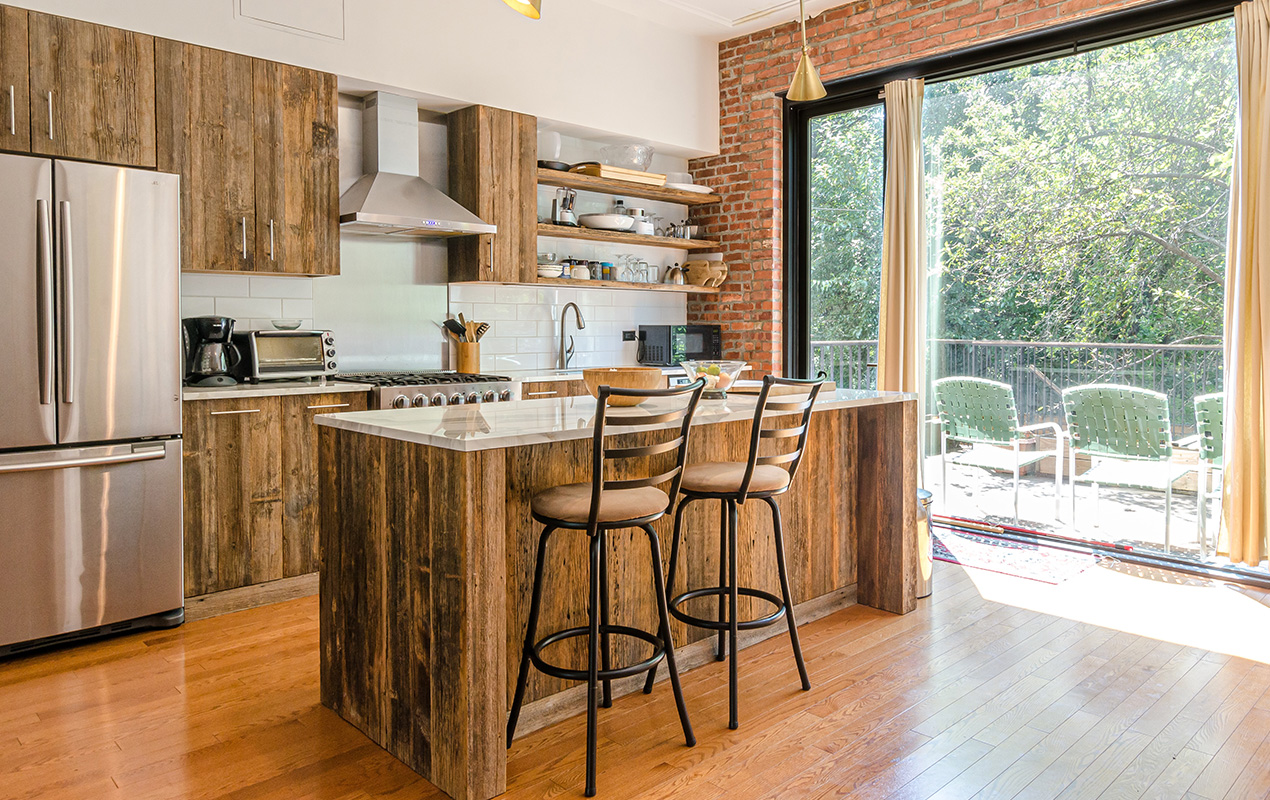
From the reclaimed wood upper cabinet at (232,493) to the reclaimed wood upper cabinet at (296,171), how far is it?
748mm

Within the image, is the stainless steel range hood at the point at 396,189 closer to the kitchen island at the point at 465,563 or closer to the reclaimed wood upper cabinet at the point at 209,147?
the reclaimed wood upper cabinet at the point at 209,147

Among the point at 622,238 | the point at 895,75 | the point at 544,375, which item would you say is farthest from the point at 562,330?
the point at 895,75

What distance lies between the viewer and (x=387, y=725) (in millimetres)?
2508

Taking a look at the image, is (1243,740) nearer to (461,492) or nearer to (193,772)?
(461,492)

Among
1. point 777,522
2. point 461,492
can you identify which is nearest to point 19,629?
point 461,492

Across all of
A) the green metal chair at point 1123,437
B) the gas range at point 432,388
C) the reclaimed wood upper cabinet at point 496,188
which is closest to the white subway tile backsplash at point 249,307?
the gas range at point 432,388

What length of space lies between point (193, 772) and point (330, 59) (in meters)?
3.40

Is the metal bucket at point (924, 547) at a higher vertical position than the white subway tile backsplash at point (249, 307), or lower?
lower

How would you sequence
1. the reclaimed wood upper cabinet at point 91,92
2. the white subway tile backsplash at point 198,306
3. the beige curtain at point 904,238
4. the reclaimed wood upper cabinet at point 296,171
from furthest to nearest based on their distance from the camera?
the beige curtain at point 904,238 < the white subway tile backsplash at point 198,306 < the reclaimed wood upper cabinet at point 296,171 < the reclaimed wood upper cabinet at point 91,92

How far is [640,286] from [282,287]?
2.33 metres

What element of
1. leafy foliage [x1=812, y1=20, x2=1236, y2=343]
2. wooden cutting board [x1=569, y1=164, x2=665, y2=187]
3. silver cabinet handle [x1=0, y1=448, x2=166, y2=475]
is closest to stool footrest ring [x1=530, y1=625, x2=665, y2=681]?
silver cabinet handle [x1=0, y1=448, x2=166, y2=475]

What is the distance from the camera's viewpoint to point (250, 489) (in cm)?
381

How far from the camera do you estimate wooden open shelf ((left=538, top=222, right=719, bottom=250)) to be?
17.4 feet

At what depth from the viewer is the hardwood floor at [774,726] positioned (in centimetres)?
231
